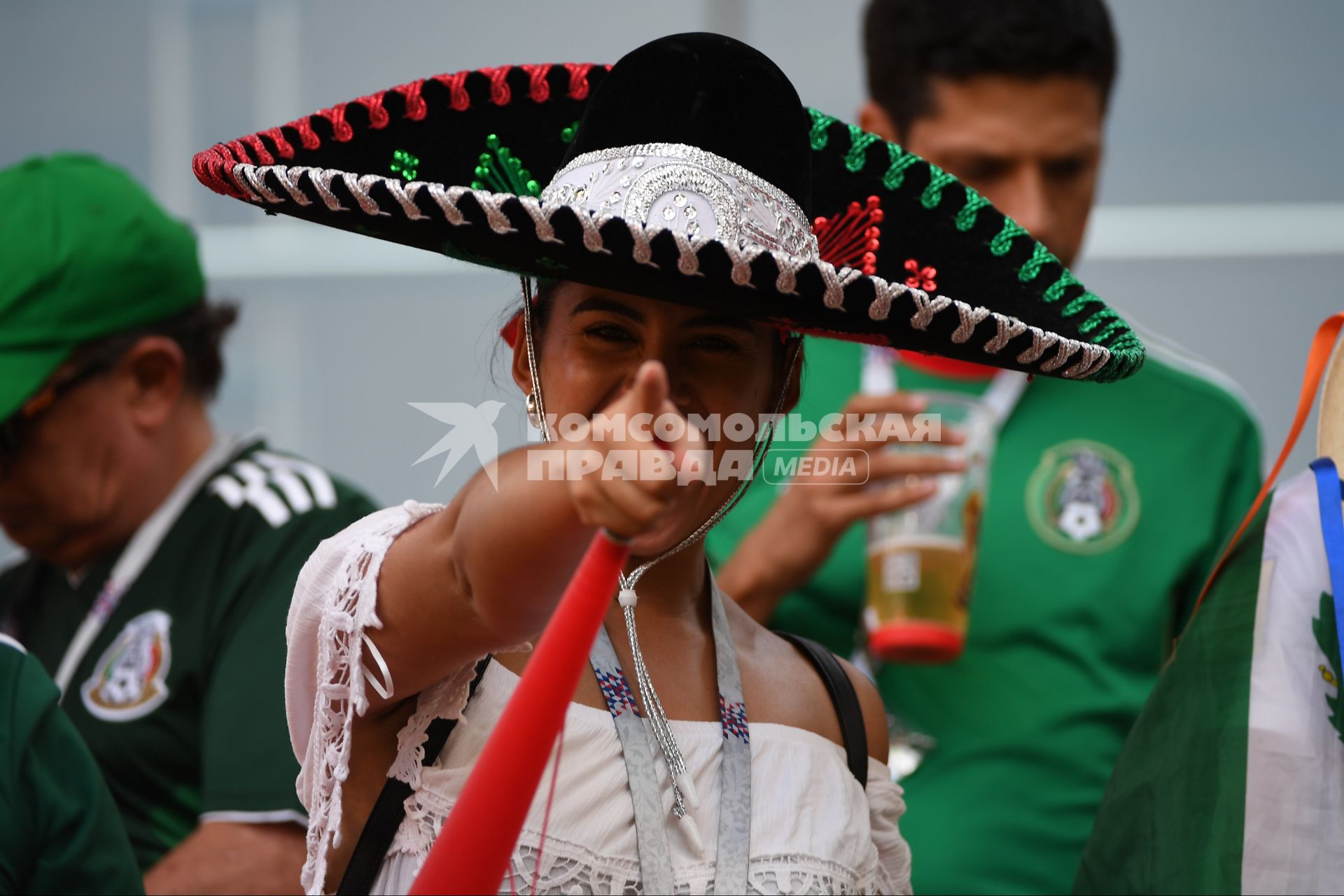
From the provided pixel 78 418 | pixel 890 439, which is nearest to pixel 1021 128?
pixel 890 439

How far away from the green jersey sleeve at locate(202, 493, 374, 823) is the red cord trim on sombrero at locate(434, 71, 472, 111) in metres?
0.93

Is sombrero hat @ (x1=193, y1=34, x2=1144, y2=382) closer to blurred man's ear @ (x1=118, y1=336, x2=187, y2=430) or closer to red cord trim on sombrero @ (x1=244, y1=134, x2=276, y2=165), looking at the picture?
red cord trim on sombrero @ (x1=244, y1=134, x2=276, y2=165)

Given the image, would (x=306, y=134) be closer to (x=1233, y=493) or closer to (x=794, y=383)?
(x=794, y=383)

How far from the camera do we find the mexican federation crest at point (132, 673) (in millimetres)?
2514

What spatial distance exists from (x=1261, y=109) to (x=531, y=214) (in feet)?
10.5

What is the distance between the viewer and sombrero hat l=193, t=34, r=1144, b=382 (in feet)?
4.11

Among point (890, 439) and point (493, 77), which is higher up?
point (493, 77)

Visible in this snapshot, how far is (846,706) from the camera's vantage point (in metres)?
1.81

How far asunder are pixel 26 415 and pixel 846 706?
158 centimetres

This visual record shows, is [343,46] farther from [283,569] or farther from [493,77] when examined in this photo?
[493,77]

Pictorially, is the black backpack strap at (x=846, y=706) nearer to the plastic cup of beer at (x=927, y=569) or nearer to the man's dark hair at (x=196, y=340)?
the plastic cup of beer at (x=927, y=569)

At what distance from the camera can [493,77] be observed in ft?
5.85

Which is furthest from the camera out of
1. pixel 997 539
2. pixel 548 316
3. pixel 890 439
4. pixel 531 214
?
pixel 997 539

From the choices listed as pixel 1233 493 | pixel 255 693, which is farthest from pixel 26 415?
pixel 1233 493
